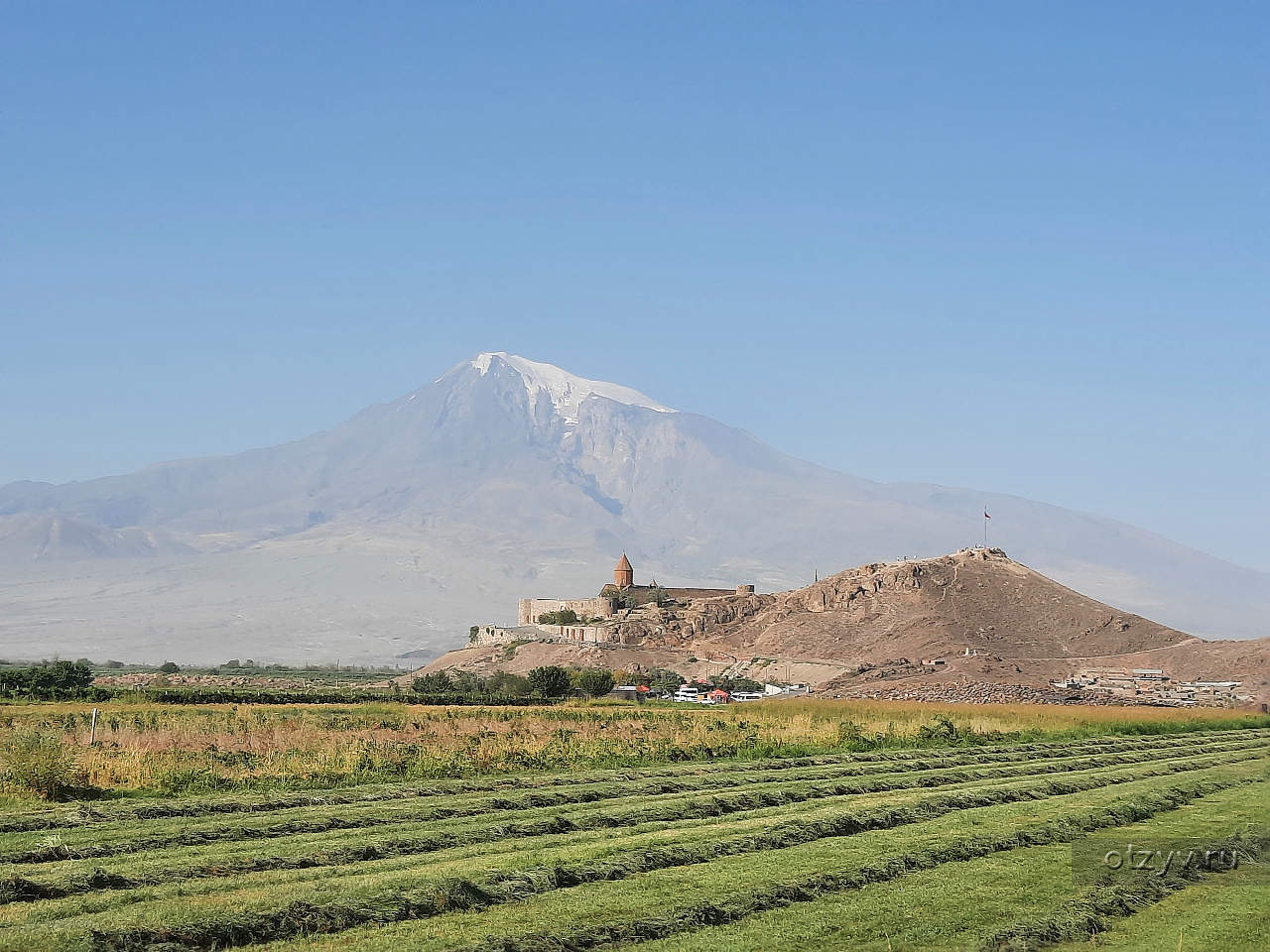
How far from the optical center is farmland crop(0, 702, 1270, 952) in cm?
1335

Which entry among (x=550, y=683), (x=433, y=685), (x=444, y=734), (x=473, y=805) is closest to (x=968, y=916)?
(x=473, y=805)

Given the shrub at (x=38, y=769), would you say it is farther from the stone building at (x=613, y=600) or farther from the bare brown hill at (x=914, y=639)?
the stone building at (x=613, y=600)

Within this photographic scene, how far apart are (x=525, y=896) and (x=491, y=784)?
34.0 feet

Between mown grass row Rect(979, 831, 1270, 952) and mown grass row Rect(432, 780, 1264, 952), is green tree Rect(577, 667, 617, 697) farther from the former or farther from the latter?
mown grass row Rect(979, 831, 1270, 952)

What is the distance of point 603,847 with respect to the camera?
685 inches

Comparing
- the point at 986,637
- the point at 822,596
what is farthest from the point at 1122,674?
the point at 822,596

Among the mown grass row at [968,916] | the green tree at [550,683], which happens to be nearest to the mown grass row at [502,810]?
the mown grass row at [968,916]

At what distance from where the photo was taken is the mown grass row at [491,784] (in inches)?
776

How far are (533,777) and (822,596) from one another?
340 feet

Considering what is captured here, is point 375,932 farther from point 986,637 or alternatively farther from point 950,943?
point 986,637

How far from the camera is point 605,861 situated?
16.4m

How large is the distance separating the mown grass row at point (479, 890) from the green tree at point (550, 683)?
62.8 meters

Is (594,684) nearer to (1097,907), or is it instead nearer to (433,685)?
(433,685)

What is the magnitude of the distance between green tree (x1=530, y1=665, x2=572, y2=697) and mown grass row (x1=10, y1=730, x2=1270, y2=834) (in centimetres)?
4628
